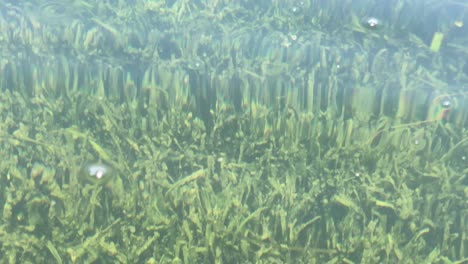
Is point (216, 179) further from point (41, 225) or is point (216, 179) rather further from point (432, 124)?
point (432, 124)

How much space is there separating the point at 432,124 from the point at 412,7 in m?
0.52

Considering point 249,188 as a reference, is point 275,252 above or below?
below

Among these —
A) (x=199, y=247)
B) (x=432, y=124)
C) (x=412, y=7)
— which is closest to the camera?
(x=199, y=247)

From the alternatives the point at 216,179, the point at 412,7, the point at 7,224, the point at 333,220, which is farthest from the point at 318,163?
the point at 7,224

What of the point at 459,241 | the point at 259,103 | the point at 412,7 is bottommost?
the point at 459,241

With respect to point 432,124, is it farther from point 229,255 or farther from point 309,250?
point 229,255

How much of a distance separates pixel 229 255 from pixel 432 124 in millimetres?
765

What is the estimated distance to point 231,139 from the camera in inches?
84.4

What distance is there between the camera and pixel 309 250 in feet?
6.54

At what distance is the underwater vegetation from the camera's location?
1997 mm

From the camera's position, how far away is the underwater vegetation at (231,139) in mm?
1997

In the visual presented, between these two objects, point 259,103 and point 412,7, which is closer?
point 259,103

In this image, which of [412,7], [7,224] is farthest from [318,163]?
[7,224]

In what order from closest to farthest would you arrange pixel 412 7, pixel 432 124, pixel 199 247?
pixel 199 247, pixel 432 124, pixel 412 7
